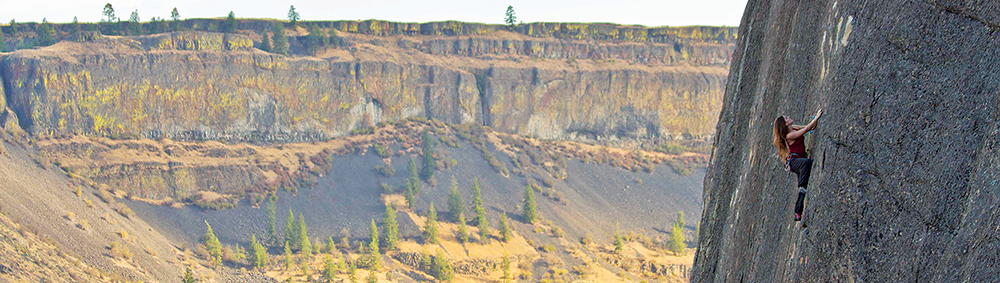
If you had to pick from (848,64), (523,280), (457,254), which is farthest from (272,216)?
(848,64)

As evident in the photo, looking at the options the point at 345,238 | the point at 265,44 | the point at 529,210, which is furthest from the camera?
the point at 265,44

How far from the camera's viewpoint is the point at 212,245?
45.0 meters

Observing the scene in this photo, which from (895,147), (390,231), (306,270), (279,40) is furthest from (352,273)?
(279,40)

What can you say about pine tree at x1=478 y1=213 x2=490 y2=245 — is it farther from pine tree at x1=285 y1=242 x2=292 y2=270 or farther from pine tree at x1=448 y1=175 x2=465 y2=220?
pine tree at x1=285 y1=242 x2=292 y2=270

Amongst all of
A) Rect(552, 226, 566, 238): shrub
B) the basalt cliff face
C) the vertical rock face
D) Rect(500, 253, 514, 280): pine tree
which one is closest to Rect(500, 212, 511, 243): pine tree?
Rect(552, 226, 566, 238): shrub

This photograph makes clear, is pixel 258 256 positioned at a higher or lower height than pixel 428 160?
lower

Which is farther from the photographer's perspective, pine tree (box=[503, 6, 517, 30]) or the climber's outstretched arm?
pine tree (box=[503, 6, 517, 30])

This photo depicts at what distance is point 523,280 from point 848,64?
39306 mm

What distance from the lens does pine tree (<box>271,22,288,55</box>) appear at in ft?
238

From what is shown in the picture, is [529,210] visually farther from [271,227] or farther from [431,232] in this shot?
[271,227]

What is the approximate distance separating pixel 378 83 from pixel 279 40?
10.4m

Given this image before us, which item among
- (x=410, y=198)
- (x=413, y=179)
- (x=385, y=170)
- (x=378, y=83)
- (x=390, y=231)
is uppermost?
(x=378, y=83)

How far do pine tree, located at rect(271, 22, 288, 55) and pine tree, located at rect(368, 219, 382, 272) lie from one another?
3167 centimetres

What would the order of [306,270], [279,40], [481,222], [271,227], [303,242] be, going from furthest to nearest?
[279,40] < [481,222] < [271,227] < [303,242] < [306,270]
